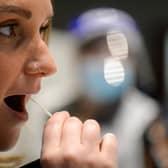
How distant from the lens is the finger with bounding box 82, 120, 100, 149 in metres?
0.55

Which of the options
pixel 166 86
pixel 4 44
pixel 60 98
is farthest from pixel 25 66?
pixel 166 86

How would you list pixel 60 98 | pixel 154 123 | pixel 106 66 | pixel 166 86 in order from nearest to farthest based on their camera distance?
1. pixel 60 98
2. pixel 106 66
3. pixel 154 123
4. pixel 166 86

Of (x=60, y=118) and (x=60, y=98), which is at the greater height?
(x=60, y=118)

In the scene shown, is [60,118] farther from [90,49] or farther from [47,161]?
[90,49]

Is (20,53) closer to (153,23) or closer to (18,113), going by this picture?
(18,113)

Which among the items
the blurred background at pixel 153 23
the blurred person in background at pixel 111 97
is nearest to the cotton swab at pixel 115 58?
the blurred person in background at pixel 111 97

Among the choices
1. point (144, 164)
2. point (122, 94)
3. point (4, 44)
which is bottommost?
point (144, 164)

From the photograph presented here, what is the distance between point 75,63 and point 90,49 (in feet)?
0.23

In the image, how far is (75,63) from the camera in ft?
5.53

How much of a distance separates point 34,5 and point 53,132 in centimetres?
14

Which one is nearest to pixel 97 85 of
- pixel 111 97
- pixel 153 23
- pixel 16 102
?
pixel 111 97

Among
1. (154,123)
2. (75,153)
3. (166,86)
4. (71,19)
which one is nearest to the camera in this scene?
(75,153)

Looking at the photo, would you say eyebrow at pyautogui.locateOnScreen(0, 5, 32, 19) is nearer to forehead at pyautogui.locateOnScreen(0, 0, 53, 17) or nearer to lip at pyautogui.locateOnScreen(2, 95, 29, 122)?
forehead at pyautogui.locateOnScreen(0, 0, 53, 17)

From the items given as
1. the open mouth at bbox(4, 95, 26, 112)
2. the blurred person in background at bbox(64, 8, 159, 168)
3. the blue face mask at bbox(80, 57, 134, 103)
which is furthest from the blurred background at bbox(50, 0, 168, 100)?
the open mouth at bbox(4, 95, 26, 112)
